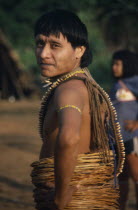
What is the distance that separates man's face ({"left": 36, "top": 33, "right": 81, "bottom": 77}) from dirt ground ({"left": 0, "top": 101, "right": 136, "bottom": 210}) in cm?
341

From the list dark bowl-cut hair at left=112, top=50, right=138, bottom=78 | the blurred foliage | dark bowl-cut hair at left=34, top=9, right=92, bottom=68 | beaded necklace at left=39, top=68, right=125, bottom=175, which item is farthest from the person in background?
the blurred foliage

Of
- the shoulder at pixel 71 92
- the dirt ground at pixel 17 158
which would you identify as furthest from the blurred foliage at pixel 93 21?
the shoulder at pixel 71 92

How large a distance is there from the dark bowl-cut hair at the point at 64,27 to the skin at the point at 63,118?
0.03 metres

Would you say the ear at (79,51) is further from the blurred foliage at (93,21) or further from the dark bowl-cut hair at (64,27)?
the blurred foliage at (93,21)

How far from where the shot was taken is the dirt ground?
591cm

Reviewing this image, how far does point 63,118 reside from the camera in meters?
2.08

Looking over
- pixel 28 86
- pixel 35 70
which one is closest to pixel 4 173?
pixel 28 86

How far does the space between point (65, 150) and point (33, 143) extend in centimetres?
851

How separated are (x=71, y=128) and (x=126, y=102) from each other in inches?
107

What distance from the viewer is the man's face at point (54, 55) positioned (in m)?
2.35

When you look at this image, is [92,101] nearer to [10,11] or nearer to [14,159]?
[14,159]

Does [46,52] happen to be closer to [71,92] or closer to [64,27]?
[64,27]

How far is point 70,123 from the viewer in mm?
2055

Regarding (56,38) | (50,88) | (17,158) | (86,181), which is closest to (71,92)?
(50,88)
